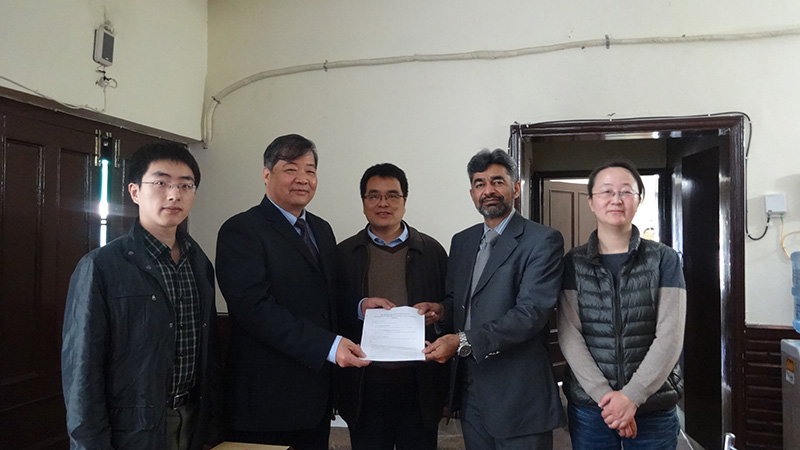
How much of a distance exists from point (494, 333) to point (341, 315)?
2.25 ft

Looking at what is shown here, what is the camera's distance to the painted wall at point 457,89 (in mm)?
2619

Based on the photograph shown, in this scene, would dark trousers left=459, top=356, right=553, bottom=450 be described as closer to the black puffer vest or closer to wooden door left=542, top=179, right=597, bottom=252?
the black puffer vest

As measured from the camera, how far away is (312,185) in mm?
1785

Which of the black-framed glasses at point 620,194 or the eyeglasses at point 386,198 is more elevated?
the eyeglasses at point 386,198

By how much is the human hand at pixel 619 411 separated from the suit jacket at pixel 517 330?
0.16m

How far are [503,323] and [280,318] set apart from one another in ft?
2.45

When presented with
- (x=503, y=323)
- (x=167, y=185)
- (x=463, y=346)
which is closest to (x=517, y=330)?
(x=503, y=323)

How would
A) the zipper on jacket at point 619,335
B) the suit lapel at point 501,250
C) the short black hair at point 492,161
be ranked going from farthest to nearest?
the short black hair at point 492,161
the suit lapel at point 501,250
the zipper on jacket at point 619,335

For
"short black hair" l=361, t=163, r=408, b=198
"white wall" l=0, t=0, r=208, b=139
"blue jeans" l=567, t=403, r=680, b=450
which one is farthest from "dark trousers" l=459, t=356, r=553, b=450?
"white wall" l=0, t=0, r=208, b=139

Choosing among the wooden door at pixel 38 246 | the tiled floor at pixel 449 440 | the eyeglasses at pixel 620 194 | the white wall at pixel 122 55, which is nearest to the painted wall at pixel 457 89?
the white wall at pixel 122 55

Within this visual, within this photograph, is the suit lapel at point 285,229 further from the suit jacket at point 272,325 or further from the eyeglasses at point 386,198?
the eyeglasses at point 386,198

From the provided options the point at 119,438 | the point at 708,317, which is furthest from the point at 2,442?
the point at 708,317

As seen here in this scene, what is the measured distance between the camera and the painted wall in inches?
103

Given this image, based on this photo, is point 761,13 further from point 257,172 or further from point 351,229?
point 257,172
